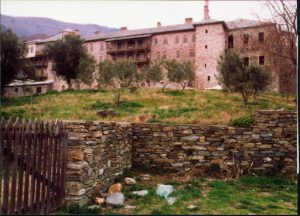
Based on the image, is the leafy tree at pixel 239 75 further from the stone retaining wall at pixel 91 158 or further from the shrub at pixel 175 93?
the stone retaining wall at pixel 91 158

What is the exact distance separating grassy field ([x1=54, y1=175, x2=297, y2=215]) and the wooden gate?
0.55 metres

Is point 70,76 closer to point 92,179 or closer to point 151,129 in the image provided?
point 151,129

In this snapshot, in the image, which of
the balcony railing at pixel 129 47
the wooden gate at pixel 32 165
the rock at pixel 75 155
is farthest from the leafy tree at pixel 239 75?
the balcony railing at pixel 129 47

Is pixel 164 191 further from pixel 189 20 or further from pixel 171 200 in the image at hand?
pixel 189 20

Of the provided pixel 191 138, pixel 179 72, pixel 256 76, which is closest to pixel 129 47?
pixel 179 72

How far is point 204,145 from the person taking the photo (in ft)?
33.9

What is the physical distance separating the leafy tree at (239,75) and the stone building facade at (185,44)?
63.8 ft

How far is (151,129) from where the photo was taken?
1081cm

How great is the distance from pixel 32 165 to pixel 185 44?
168 feet

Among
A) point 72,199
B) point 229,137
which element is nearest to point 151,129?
point 229,137

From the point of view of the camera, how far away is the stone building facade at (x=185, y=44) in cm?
5000

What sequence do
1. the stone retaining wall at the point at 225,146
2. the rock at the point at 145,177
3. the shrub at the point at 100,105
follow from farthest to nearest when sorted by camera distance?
1. the shrub at the point at 100,105
2. the stone retaining wall at the point at 225,146
3. the rock at the point at 145,177

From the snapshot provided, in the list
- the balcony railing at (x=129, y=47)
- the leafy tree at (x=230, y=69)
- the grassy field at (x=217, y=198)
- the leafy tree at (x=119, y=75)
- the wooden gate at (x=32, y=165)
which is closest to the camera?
the wooden gate at (x=32, y=165)

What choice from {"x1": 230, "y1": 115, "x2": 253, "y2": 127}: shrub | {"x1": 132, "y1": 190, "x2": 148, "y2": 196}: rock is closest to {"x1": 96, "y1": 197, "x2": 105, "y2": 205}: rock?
{"x1": 132, "y1": 190, "x2": 148, "y2": 196}: rock
